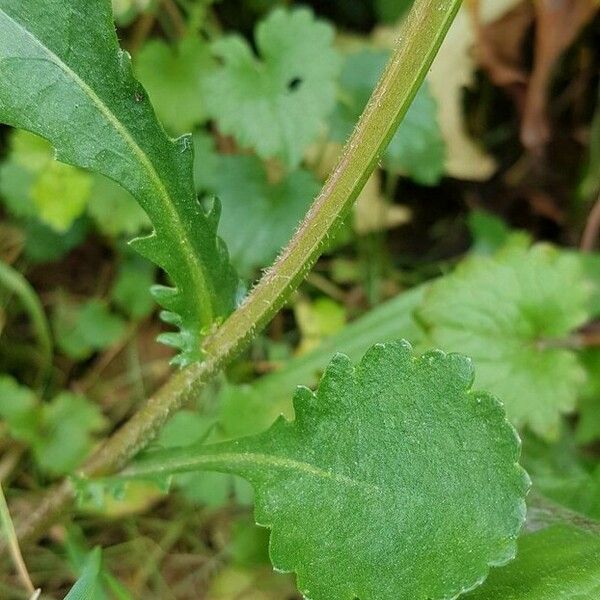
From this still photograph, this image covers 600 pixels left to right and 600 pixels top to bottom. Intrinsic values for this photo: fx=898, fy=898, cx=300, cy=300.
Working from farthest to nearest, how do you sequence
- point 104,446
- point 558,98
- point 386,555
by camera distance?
point 558,98
point 104,446
point 386,555

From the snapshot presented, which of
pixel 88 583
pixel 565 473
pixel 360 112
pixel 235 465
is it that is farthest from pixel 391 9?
pixel 88 583

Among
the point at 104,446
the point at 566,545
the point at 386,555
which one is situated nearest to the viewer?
the point at 386,555

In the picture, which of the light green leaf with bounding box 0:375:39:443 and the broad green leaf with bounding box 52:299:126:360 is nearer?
the light green leaf with bounding box 0:375:39:443

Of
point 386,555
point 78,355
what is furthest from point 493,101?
point 386,555

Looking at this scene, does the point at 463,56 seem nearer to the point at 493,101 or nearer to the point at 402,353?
the point at 493,101

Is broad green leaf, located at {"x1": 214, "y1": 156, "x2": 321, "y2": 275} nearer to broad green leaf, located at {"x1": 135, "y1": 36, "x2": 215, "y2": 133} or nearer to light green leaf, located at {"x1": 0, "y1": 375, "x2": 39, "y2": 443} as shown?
broad green leaf, located at {"x1": 135, "y1": 36, "x2": 215, "y2": 133}

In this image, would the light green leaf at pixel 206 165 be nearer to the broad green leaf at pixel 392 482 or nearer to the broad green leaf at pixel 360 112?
the broad green leaf at pixel 360 112

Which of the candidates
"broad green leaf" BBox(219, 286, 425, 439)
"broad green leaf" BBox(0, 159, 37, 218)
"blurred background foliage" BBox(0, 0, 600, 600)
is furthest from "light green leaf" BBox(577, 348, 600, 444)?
"broad green leaf" BBox(0, 159, 37, 218)
